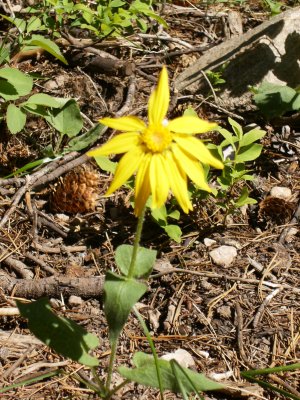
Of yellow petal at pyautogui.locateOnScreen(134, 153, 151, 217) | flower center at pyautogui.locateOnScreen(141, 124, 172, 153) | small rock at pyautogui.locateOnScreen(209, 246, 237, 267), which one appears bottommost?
small rock at pyautogui.locateOnScreen(209, 246, 237, 267)

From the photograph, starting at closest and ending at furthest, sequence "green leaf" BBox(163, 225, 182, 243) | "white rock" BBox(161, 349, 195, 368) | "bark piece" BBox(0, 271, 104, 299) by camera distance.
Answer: "white rock" BBox(161, 349, 195, 368), "bark piece" BBox(0, 271, 104, 299), "green leaf" BBox(163, 225, 182, 243)

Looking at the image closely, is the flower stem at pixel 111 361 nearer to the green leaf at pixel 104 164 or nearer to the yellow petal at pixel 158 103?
the yellow petal at pixel 158 103

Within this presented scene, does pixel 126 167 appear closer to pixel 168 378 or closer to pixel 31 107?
pixel 168 378

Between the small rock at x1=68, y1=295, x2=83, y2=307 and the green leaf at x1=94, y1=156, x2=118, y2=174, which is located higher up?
the green leaf at x1=94, y1=156, x2=118, y2=174

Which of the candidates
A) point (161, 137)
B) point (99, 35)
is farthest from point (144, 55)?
point (161, 137)

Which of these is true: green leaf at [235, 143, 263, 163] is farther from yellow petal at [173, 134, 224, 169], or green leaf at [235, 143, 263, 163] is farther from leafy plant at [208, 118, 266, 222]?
yellow petal at [173, 134, 224, 169]

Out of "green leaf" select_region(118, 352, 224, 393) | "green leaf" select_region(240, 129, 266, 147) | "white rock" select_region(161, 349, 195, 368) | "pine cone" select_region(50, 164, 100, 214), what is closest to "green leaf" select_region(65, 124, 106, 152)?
"pine cone" select_region(50, 164, 100, 214)

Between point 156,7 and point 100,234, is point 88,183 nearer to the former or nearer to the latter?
point 100,234

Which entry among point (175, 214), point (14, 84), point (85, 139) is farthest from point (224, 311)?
point (14, 84)
